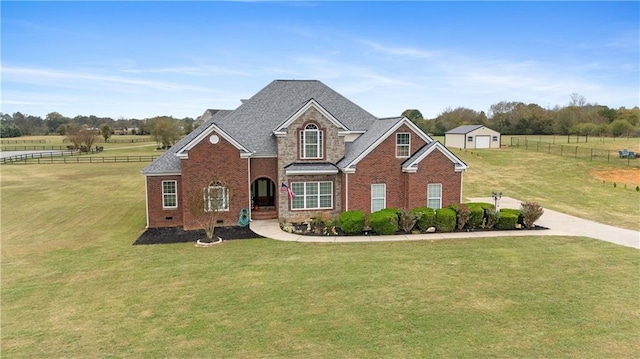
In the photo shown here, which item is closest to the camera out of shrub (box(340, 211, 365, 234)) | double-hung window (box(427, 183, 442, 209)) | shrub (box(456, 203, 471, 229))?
shrub (box(340, 211, 365, 234))

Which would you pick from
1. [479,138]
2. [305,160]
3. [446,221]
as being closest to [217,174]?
[305,160]

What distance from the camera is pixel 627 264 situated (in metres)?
16.4

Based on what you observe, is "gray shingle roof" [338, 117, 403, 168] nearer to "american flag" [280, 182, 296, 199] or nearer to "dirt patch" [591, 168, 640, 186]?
"american flag" [280, 182, 296, 199]

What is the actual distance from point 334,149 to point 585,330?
16364 mm

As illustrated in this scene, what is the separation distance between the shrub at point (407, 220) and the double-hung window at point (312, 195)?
15.7ft

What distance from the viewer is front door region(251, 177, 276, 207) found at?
27956 millimetres

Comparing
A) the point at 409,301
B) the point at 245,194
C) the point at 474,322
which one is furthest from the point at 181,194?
the point at 474,322

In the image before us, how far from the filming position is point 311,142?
24.9 meters

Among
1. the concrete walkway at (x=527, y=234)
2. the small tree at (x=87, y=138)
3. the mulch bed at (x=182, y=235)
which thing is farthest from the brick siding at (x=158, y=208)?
the small tree at (x=87, y=138)

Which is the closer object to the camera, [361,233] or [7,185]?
[361,233]

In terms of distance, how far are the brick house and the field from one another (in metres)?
3.85

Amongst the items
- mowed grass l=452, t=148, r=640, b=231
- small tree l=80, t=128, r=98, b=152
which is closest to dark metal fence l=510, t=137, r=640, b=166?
mowed grass l=452, t=148, r=640, b=231

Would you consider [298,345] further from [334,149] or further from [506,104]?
[506,104]

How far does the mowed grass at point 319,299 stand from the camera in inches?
411
